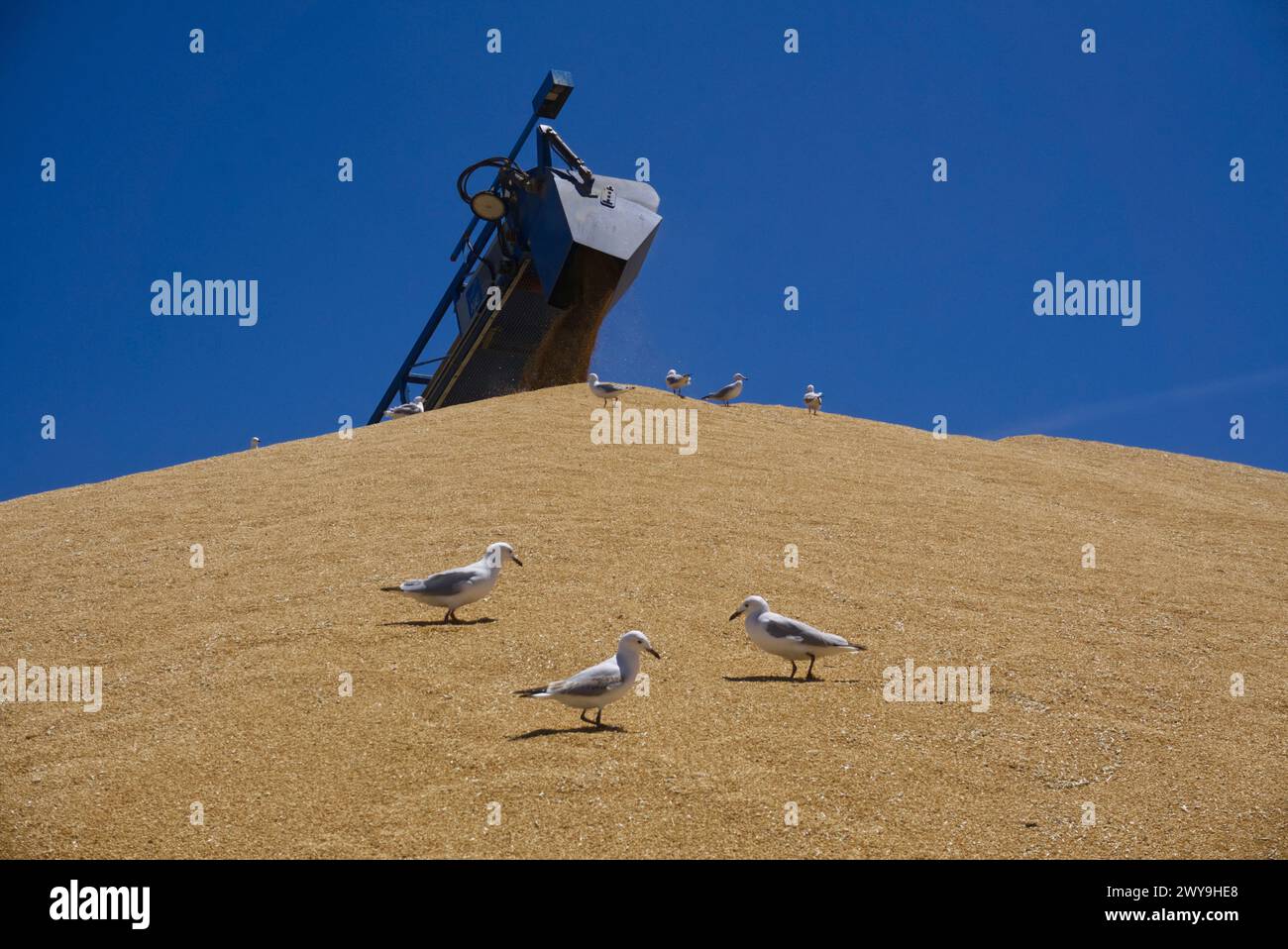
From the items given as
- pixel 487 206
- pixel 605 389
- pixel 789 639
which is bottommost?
pixel 789 639

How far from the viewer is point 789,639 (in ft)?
31.1

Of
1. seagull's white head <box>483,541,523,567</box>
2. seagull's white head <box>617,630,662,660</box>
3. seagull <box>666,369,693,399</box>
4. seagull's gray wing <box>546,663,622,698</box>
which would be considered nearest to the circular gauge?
seagull <box>666,369,693,399</box>

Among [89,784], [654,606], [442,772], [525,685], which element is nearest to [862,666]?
[654,606]

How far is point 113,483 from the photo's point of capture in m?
18.6

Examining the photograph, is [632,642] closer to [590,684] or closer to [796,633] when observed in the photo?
[590,684]

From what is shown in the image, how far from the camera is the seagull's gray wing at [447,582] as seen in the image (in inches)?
411

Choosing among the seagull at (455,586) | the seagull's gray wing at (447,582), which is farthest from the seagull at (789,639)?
the seagull's gray wing at (447,582)

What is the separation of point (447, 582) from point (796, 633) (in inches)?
135

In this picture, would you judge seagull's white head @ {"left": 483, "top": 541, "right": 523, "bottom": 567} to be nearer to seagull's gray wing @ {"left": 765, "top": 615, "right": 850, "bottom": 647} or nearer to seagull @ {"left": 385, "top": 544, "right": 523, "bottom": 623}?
seagull @ {"left": 385, "top": 544, "right": 523, "bottom": 623}

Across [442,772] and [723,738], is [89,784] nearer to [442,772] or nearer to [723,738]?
[442,772]

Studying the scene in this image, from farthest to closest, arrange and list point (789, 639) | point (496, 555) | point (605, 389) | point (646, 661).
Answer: point (605, 389), point (496, 555), point (646, 661), point (789, 639)

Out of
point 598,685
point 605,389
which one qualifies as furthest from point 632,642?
point 605,389

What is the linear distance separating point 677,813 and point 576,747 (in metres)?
1.13

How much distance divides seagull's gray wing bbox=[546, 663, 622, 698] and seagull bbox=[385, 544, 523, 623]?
2.54 metres
